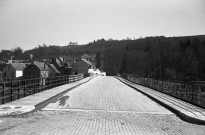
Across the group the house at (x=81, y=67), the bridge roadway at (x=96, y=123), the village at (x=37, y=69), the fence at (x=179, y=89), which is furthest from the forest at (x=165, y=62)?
the village at (x=37, y=69)

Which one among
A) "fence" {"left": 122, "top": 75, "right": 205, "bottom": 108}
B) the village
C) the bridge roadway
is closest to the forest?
"fence" {"left": 122, "top": 75, "right": 205, "bottom": 108}

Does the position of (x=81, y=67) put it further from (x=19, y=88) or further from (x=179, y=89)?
(x=19, y=88)

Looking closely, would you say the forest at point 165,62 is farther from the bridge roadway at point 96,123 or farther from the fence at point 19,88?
the bridge roadway at point 96,123

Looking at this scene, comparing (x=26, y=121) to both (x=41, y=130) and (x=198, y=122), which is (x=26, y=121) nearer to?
(x=41, y=130)

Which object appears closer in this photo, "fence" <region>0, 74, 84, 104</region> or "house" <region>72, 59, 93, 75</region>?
"fence" <region>0, 74, 84, 104</region>

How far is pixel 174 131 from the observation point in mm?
7770

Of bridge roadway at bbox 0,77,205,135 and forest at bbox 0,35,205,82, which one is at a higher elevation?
forest at bbox 0,35,205,82

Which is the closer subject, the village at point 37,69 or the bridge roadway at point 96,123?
the bridge roadway at point 96,123

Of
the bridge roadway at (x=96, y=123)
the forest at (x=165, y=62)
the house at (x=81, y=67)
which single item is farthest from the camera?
the house at (x=81, y=67)

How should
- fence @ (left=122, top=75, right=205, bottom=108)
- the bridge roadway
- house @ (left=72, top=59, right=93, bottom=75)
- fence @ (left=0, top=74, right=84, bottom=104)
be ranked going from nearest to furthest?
the bridge roadway
fence @ (left=0, top=74, right=84, bottom=104)
fence @ (left=122, top=75, right=205, bottom=108)
house @ (left=72, top=59, right=93, bottom=75)

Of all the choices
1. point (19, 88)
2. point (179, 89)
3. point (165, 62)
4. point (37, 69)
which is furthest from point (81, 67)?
point (19, 88)

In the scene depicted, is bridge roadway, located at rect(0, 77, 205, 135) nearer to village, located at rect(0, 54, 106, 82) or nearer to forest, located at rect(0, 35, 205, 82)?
forest, located at rect(0, 35, 205, 82)

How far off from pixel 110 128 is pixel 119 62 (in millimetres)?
154523

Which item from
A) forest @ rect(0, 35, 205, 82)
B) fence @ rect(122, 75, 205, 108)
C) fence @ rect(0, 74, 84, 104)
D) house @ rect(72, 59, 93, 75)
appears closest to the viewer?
fence @ rect(0, 74, 84, 104)
